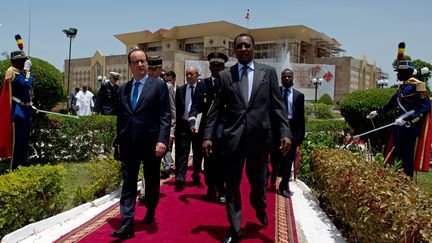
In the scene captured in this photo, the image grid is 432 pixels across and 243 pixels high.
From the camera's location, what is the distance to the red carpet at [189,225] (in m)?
3.80

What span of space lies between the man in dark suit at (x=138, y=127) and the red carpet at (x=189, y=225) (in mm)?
354

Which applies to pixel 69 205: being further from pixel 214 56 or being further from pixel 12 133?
pixel 214 56

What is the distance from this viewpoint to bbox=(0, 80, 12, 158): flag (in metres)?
6.05

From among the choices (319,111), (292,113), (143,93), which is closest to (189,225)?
(143,93)

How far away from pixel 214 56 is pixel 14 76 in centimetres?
330

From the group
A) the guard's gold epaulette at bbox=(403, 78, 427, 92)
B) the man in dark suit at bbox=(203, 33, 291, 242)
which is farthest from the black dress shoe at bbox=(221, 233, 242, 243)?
the guard's gold epaulette at bbox=(403, 78, 427, 92)

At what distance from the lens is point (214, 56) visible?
17.1 ft

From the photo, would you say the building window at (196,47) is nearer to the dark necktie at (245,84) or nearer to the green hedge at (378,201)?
the green hedge at (378,201)

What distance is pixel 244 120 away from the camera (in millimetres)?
3580

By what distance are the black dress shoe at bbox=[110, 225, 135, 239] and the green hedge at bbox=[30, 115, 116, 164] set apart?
437 cm

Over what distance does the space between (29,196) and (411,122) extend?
5.21 meters

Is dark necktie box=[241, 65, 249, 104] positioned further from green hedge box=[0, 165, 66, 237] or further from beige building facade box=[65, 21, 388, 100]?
beige building facade box=[65, 21, 388, 100]

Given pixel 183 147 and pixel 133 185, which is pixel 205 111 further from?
pixel 133 185

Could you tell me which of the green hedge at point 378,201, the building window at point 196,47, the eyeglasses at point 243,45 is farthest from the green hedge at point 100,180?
the building window at point 196,47
